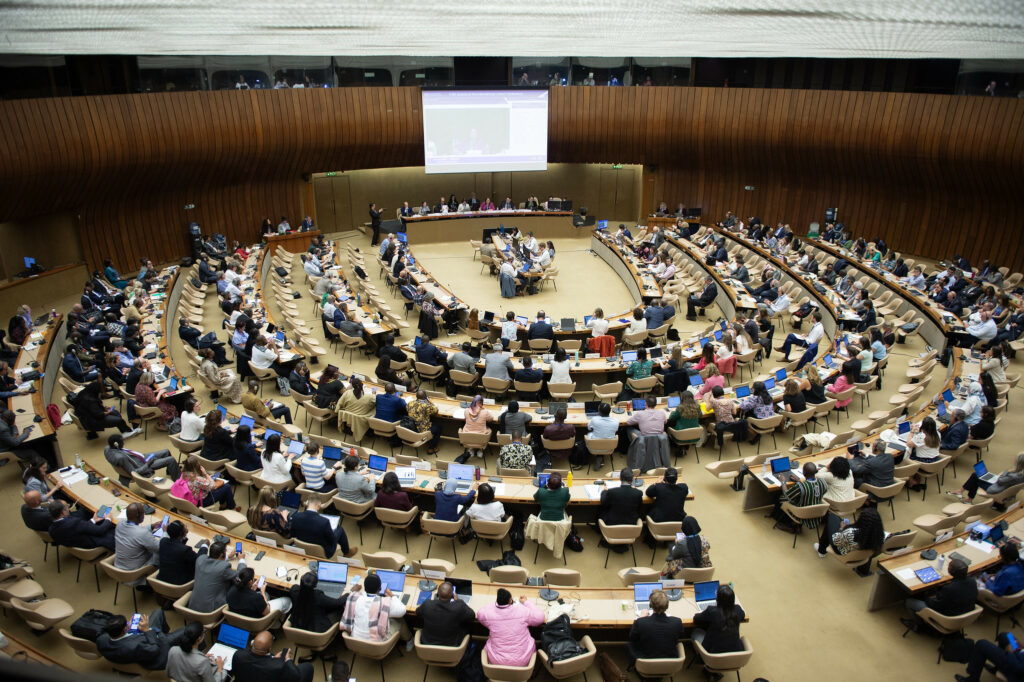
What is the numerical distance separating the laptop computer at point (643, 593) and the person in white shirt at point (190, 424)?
6.39 m

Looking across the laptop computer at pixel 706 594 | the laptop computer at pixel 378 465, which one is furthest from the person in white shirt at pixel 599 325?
the laptop computer at pixel 706 594

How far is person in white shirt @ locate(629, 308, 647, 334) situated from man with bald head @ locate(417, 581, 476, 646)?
29.8 ft

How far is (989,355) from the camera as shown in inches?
473

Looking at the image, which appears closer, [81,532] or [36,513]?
[81,532]

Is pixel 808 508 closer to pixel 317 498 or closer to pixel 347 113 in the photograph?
pixel 317 498

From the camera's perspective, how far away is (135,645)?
595 centimetres

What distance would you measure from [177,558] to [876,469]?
785 centimetres

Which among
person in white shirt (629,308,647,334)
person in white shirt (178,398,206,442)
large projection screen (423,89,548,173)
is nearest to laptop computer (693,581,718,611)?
person in white shirt (178,398,206,442)

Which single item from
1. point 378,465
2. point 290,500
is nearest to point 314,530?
point 290,500

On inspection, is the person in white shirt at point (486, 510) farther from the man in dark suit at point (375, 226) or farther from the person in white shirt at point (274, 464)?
the man in dark suit at point (375, 226)

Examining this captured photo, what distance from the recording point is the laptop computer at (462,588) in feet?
21.7

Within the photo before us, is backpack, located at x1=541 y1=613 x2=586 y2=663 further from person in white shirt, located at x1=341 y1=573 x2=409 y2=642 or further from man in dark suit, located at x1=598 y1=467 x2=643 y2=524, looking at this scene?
man in dark suit, located at x1=598 y1=467 x2=643 y2=524

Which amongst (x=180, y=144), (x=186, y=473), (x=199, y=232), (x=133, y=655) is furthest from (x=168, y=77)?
(x=133, y=655)

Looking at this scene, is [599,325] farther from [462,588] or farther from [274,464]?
[462,588]
